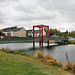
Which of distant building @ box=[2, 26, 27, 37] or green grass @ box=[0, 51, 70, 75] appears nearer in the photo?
green grass @ box=[0, 51, 70, 75]

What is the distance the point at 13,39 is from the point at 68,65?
2067 cm

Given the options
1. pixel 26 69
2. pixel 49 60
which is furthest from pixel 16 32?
pixel 26 69

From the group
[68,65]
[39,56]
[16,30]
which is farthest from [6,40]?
[16,30]

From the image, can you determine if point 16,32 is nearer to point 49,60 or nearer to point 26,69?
point 49,60

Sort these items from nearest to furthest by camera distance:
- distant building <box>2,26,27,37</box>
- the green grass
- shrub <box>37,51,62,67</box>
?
the green grass, shrub <box>37,51,62,67</box>, distant building <box>2,26,27,37</box>

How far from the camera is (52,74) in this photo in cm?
573

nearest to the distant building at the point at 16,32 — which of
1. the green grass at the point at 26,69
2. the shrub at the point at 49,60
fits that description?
the shrub at the point at 49,60

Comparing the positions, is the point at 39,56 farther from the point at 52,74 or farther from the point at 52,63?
the point at 52,74

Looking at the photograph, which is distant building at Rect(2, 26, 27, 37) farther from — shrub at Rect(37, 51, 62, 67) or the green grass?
the green grass

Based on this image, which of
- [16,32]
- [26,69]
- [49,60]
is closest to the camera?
[26,69]

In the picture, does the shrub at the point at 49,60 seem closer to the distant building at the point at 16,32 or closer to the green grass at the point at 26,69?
the green grass at the point at 26,69

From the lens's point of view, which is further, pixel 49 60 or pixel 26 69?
pixel 49 60

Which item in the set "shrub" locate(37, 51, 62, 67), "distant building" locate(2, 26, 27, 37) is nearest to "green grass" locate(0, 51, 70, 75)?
"shrub" locate(37, 51, 62, 67)

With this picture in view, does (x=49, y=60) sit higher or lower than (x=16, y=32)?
lower
